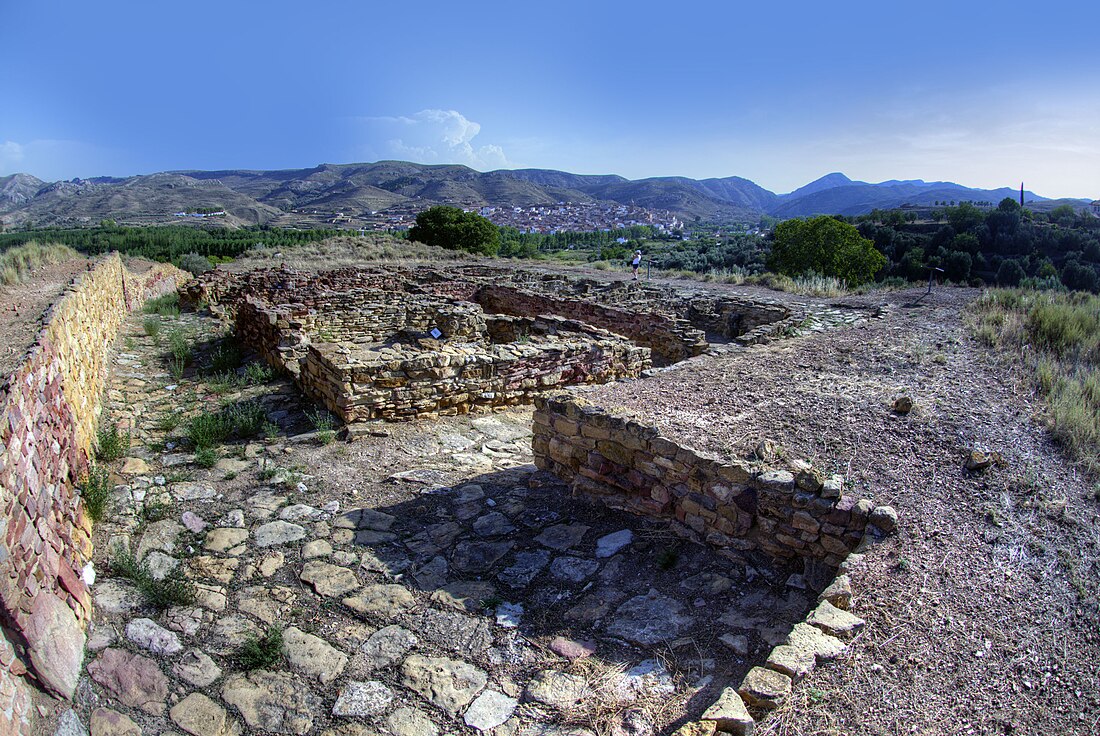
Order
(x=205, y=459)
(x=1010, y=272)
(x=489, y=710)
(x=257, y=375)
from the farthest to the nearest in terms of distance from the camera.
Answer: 1. (x=1010, y=272)
2. (x=257, y=375)
3. (x=205, y=459)
4. (x=489, y=710)

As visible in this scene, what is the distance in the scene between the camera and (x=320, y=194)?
361ft

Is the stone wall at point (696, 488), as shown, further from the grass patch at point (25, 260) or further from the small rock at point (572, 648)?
the grass patch at point (25, 260)

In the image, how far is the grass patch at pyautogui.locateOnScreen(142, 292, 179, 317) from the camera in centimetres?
1270

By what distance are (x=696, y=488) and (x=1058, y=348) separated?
6730 millimetres

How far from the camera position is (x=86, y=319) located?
7.57 meters

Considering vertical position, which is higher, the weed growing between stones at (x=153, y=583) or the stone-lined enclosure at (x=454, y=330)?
the stone-lined enclosure at (x=454, y=330)

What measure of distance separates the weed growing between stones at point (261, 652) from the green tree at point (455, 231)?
3598 centimetres

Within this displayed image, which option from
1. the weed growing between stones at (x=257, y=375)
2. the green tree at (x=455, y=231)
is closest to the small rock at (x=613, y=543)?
the weed growing between stones at (x=257, y=375)

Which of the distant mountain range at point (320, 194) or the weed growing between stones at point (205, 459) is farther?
the distant mountain range at point (320, 194)

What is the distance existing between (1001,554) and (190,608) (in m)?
4.67

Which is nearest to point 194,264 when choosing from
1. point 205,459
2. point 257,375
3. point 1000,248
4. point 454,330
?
point 454,330

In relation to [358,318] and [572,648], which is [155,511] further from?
[358,318]

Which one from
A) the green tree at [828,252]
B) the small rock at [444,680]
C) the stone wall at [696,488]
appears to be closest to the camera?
the small rock at [444,680]

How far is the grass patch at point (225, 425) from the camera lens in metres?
5.54
